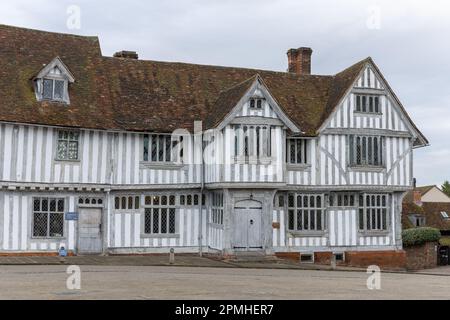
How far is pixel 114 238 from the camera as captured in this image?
24969 mm

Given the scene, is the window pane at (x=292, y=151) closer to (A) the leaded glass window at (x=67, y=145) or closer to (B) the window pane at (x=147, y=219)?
(B) the window pane at (x=147, y=219)

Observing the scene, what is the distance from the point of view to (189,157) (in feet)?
85.0

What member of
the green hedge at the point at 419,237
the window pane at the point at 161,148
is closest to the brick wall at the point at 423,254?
the green hedge at the point at 419,237

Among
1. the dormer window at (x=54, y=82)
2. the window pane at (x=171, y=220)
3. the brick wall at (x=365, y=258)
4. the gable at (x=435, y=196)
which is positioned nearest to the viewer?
the dormer window at (x=54, y=82)

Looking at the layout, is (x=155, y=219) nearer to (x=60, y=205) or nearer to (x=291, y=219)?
(x=60, y=205)

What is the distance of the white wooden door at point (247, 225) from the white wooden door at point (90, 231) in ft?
17.5

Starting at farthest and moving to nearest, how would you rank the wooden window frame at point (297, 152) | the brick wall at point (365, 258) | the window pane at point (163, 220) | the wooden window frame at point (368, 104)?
the wooden window frame at point (368, 104) → the brick wall at point (365, 258) → the wooden window frame at point (297, 152) → the window pane at point (163, 220)

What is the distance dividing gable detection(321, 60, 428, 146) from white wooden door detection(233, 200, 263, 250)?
484 cm

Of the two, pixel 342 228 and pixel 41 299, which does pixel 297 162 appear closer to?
pixel 342 228

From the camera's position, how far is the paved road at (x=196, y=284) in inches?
A: 526

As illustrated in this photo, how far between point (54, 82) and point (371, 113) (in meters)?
13.5

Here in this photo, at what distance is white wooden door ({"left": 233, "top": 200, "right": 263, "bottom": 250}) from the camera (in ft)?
82.3

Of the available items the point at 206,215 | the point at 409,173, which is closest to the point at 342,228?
the point at 409,173

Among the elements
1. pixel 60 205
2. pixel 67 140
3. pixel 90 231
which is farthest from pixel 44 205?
pixel 67 140
